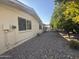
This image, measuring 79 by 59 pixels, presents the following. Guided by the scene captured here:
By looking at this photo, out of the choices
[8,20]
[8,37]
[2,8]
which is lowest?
[8,37]

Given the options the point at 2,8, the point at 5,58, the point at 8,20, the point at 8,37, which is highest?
the point at 2,8

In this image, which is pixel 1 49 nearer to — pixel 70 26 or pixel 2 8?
pixel 2 8

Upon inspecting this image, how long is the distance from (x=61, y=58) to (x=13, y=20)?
625 centimetres

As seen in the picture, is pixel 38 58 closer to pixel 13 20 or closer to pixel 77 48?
pixel 77 48

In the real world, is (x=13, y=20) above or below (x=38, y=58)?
above

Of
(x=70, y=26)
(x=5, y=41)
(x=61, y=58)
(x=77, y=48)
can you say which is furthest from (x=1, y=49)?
(x=70, y=26)

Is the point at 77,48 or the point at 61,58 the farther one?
the point at 77,48

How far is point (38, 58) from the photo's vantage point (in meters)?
7.85

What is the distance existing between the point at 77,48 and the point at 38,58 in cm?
393

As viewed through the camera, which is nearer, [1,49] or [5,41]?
[1,49]

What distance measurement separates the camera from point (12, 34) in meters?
12.3

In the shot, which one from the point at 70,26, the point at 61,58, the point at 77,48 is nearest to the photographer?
the point at 61,58

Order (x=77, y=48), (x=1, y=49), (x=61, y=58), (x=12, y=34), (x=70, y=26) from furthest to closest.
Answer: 1. (x=70, y=26)
2. (x=12, y=34)
3. (x=77, y=48)
4. (x=1, y=49)
5. (x=61, y=58)

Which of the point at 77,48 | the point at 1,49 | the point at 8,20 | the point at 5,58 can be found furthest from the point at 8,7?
the point at 77,48
